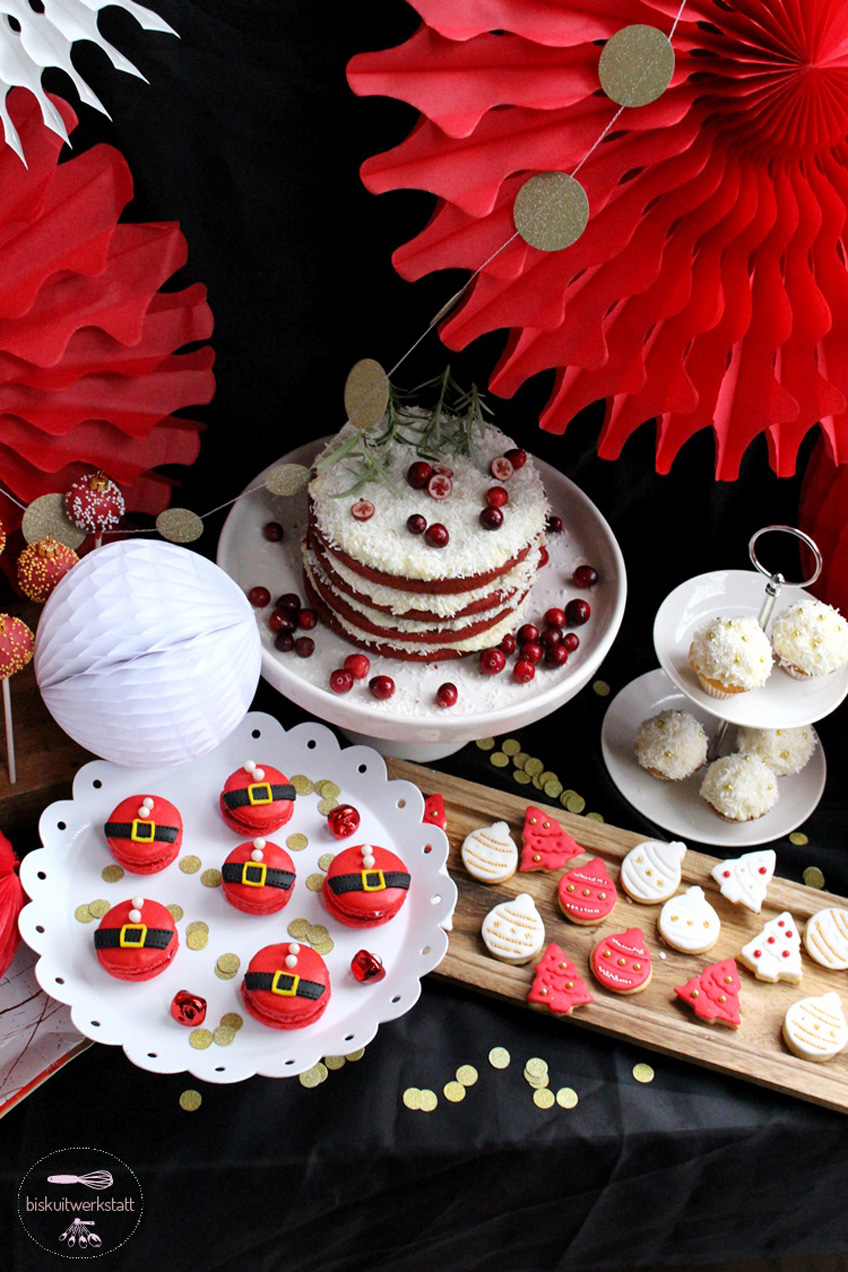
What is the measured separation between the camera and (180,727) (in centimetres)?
79

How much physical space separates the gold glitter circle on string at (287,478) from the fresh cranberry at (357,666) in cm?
15

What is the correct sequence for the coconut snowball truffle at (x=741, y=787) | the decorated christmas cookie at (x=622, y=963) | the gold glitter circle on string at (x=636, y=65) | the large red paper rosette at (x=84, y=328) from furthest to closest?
1. the coconut snowball truffle at (x=741, y=787)
2. the decorated christmas cookie at (x=622, y=963)
3. the large red paper rosette at (x=84, y=328)
4. the gold glitter circle on string at (x=636, y=65)

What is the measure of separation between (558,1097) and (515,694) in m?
0.32

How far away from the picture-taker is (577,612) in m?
0.99

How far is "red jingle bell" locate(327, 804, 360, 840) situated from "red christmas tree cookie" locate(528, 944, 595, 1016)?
0.61 feet

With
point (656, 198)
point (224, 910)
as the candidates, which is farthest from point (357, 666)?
point (656, 198)

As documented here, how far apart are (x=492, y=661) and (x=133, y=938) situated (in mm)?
356

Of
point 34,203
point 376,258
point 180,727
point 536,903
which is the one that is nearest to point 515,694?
point 536,903

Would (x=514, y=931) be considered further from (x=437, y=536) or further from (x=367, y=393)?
(x=367, y=393)

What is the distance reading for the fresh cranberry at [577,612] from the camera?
990mm

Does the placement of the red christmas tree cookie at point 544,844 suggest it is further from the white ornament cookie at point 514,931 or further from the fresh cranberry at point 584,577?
the fresh cranberry at point 584,577

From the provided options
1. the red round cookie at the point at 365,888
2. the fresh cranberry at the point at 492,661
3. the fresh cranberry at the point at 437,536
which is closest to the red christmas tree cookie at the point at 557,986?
the red round cookie at the point at 365,888

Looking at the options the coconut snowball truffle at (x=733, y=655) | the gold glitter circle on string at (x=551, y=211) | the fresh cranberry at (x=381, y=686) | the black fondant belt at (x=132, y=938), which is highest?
the gold glitter circle on string at (x=551, y=211)

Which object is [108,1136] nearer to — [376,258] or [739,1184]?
[739,1184]
